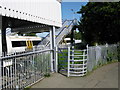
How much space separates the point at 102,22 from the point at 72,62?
8.50 metres

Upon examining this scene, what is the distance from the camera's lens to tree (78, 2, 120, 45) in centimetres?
1280

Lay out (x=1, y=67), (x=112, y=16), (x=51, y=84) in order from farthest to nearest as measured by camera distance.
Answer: (x=112, y=16), (x=51, y=84), (x=1, y=67)

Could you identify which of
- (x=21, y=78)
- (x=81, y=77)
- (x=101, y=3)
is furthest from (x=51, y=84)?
(x=101, y=3)

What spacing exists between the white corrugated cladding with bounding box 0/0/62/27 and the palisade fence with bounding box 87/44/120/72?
281cm

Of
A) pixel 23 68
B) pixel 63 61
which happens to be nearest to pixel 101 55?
pixel 63 61

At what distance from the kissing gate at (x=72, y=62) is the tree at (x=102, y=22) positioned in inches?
257

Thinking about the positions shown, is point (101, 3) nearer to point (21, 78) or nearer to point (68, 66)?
point (68, 66)

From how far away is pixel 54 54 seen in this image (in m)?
8.16

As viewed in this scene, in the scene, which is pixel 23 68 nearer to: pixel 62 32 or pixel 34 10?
pixel 34 10

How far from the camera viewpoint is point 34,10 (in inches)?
247

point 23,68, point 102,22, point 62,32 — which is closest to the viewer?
point 23,68

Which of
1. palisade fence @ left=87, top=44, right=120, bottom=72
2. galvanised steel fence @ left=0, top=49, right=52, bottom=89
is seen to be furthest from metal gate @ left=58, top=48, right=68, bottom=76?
palisade fence @ left=87, top=44, right=120, bottom=72

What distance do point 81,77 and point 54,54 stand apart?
2.03 m

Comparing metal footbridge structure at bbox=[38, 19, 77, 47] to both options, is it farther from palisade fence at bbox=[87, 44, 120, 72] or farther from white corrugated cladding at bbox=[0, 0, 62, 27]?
white corrugated cladding at bbox=[0, 0, 62, 27]
